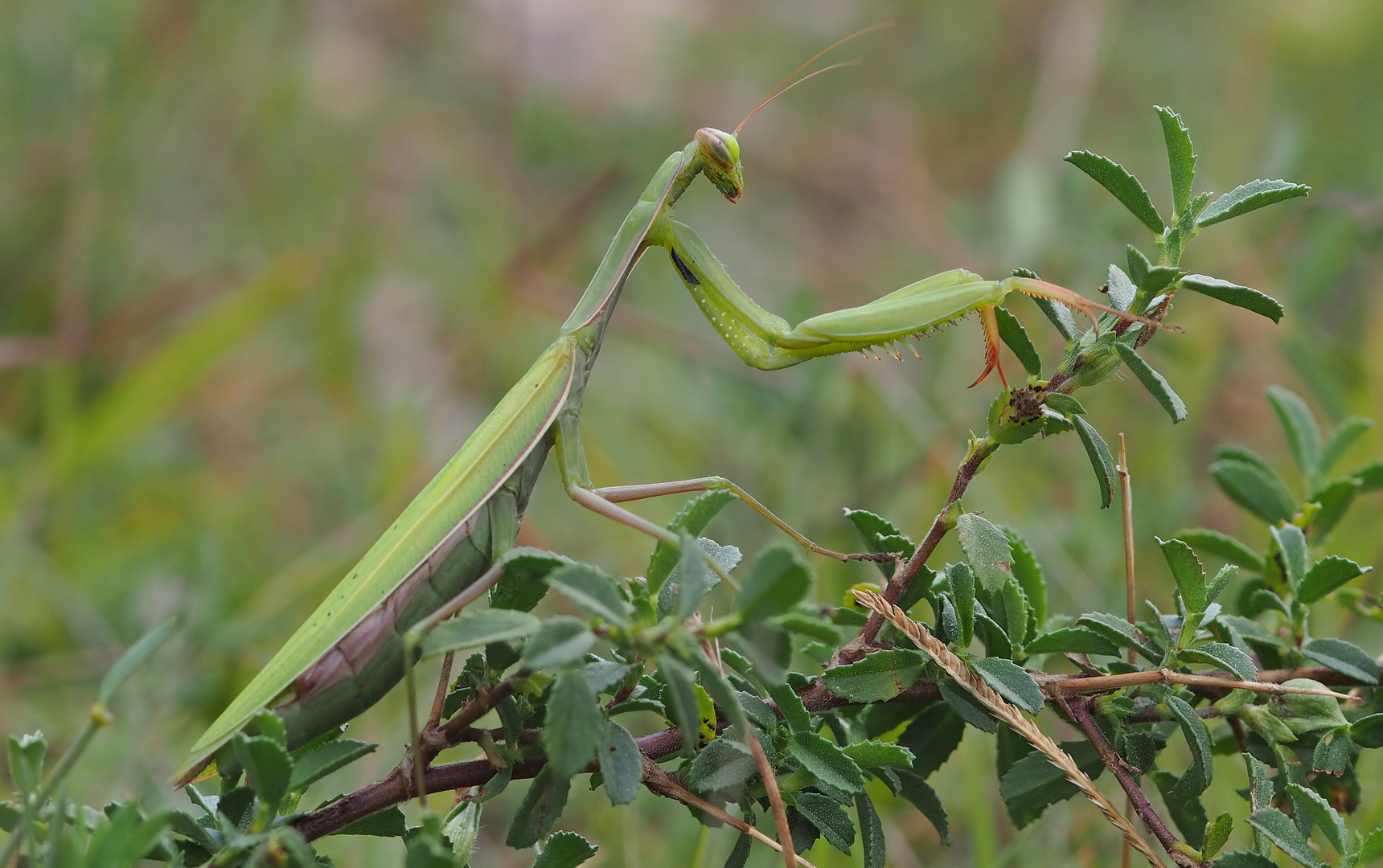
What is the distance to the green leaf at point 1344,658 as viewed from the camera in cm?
154

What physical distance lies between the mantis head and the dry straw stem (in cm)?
135

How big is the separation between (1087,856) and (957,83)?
244 inches

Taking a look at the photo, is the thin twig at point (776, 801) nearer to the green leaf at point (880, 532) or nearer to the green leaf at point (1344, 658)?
the green leaf at point (880, 532)

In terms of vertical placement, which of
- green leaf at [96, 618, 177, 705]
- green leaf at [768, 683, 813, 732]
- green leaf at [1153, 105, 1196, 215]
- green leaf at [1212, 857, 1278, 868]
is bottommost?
green leaf at [1212, 857, 1278, 868]

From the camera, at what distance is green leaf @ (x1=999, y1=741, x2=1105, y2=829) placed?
4.80 feet

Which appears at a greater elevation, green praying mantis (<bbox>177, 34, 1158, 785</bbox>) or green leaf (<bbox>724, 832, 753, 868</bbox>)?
green praying mantis (<bbox>177, 34, 1158, 785</bbox>)

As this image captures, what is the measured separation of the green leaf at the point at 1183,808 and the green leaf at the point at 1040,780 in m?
0.09

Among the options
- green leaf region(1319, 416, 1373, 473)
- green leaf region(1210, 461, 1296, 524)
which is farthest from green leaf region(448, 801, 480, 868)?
green leaf region(1319, 416, 1373, 473)

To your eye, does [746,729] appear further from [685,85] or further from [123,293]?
[685,85]

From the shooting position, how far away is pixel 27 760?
123cm

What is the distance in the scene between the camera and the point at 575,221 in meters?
5.19

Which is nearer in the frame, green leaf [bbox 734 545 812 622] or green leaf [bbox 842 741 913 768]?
green leaf [bbox 734 545 812 622]

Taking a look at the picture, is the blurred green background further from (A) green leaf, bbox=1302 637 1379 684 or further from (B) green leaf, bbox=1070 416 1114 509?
(B) green leaf, bbox=1070 416 1114 509

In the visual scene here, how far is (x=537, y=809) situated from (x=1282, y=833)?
3.25ft
